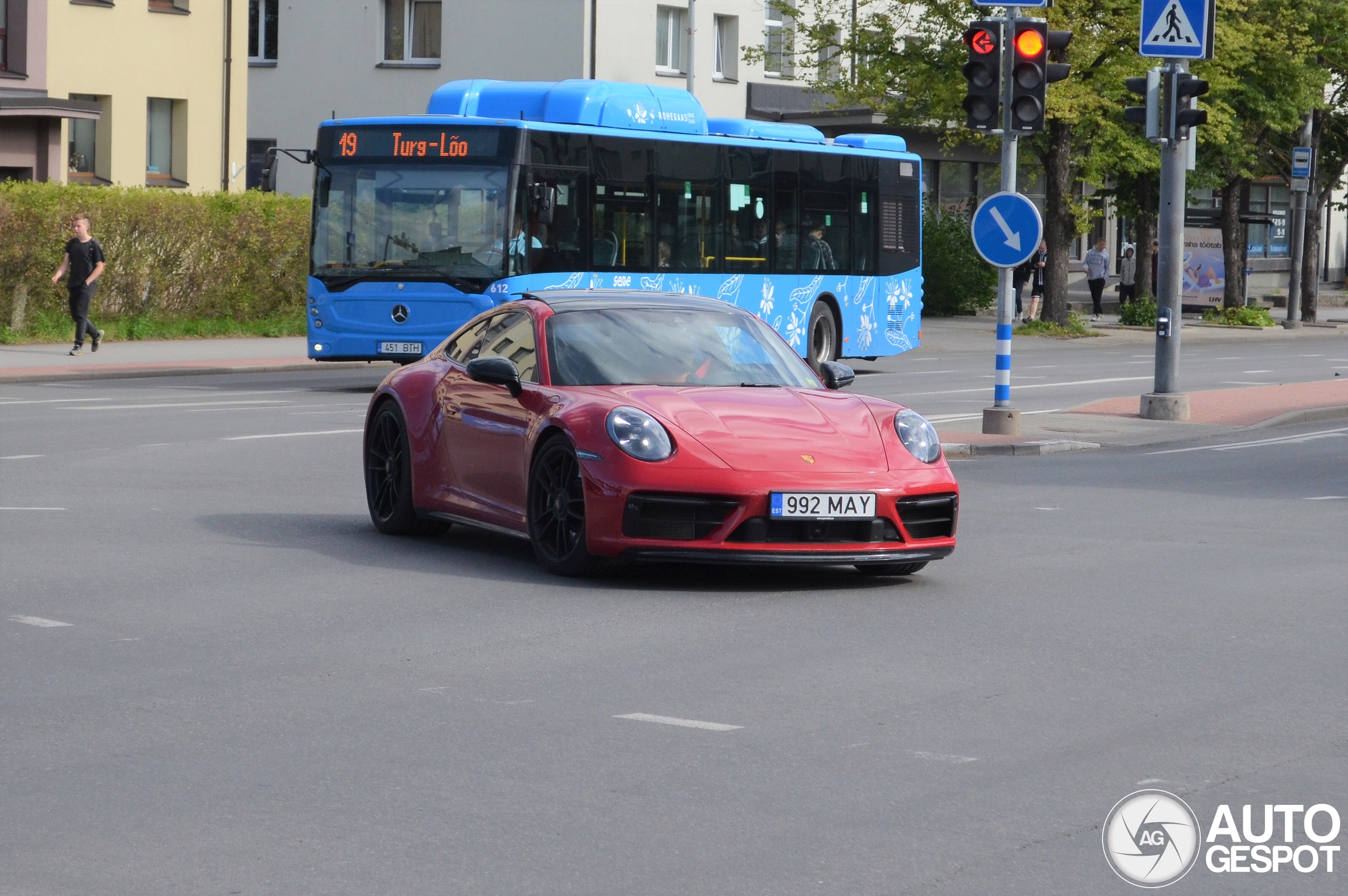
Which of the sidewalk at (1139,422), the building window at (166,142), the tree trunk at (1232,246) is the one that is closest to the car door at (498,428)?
the sidewalk at (1139,422)

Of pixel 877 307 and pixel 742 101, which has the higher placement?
pixel 742 101

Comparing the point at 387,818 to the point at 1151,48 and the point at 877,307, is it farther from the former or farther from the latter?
the point at 877,307

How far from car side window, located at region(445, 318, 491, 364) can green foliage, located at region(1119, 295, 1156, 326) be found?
37.2 meters

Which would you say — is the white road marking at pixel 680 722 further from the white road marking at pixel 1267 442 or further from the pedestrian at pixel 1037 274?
the pedestrian at pixel 1037 274

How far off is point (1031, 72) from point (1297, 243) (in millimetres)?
29615

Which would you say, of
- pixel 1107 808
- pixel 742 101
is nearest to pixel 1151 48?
pixel 1107 808

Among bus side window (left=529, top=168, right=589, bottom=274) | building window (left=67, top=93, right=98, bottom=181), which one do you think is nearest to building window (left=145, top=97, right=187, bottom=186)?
building window (left=67, top=93, right=98, bottom=181)

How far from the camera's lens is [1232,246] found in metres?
49.8

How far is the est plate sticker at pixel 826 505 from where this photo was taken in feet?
31.7

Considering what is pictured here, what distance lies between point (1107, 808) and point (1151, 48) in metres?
16.2

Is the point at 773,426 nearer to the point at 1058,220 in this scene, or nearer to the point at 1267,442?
the point at 1267,442

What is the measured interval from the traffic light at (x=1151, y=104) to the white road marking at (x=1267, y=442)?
3.13m

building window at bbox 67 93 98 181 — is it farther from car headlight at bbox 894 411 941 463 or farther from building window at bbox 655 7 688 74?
car headlight at bbox 894 411 941 463

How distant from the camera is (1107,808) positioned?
19.0 ft
